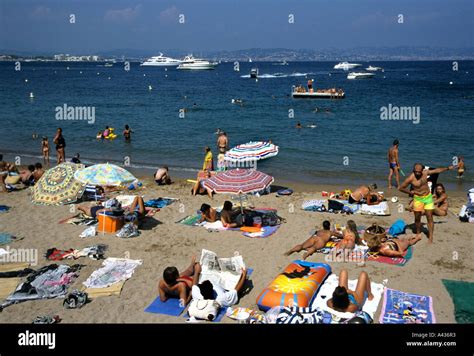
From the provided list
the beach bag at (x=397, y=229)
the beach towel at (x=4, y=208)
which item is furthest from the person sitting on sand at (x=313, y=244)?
the beach towel at (x=4, y=208)

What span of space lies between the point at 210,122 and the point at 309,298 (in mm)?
25414

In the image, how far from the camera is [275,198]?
13219mm

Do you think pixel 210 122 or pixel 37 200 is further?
pixel 210 122

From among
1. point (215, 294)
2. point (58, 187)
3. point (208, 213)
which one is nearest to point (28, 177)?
point (58, 187)

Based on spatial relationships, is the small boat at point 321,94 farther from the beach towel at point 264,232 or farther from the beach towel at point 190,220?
the beach towel at point 264,232

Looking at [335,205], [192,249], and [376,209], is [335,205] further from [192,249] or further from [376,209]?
[192,249]

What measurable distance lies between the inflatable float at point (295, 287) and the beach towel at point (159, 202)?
5609mm

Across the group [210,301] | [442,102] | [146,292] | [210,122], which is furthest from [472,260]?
[442,102]

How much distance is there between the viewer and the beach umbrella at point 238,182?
33.3 feet

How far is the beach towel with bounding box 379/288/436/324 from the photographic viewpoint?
253 inches

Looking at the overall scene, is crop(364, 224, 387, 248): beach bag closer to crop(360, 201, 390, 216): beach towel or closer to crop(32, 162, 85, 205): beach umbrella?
crop(360, 201, 390, 216): beach towel

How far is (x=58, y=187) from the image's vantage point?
12.0 meters
